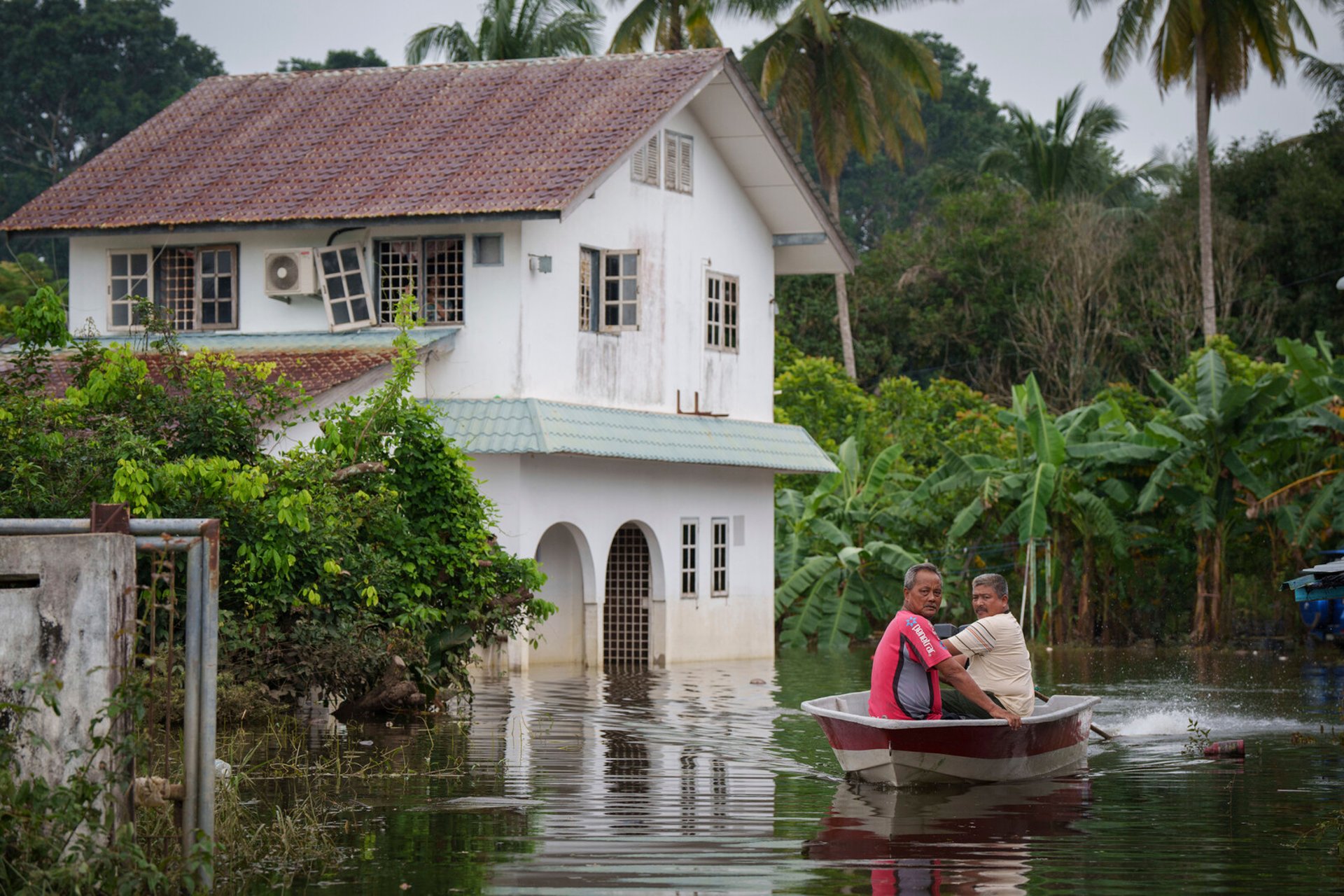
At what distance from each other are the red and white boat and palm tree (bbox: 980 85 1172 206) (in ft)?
132

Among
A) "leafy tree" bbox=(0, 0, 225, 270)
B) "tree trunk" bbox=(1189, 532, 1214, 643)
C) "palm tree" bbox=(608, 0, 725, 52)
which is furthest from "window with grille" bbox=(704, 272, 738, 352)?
"leafy tree" bbox=(0, 0, 225, 270)

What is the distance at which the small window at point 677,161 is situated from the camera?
3017 cm

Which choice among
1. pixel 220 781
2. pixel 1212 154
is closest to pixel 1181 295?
pixel 1212 154

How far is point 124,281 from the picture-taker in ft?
95.7

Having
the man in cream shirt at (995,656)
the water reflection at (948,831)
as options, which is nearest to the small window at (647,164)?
the man in cream shirt at (995,656)

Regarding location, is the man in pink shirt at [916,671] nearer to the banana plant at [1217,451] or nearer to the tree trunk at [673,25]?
the banana plant at [1217,451]

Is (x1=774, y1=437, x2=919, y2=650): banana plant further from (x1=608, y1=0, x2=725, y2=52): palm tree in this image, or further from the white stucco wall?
(x1=608, y1=0, x2=725, y2=52): palm tree

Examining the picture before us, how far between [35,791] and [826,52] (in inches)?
1521

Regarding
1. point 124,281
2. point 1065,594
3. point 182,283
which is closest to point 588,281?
point 182,283

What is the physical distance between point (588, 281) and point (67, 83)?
123 feet

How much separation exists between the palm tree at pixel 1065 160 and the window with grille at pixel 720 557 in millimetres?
25058

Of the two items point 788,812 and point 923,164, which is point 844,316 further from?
point 788,812

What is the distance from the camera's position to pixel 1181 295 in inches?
1916

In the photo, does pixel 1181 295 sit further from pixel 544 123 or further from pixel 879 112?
pixel 544 123
